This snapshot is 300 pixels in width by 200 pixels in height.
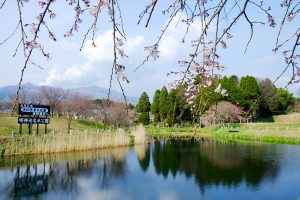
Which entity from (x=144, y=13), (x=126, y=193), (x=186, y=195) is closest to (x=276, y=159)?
(x=186, y=195)

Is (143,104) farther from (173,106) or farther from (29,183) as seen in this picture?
(173,106)

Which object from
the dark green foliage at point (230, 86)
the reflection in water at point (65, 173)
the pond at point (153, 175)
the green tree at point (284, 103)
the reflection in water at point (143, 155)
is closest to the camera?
the dark green foliage at point (230, 86)

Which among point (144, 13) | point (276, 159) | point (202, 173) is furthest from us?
point (276, 159)

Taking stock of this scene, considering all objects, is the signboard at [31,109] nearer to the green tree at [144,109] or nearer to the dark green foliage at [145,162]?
the dark green foliage at [145,162]

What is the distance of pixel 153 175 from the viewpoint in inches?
519

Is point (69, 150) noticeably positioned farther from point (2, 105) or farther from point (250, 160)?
point (2, 105)

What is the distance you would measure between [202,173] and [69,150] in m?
7.12

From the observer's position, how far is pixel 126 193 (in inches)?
420

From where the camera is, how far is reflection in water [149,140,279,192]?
40.4ft

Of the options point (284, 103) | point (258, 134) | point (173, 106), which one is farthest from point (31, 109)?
point (284, 103)

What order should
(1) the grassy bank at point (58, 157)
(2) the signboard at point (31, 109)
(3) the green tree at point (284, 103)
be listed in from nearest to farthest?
1. (1) the grassy bank at point (58, 157)
2. (2) the signboard at point (31, 109)
3. (3) the green tree at point (284, 103)

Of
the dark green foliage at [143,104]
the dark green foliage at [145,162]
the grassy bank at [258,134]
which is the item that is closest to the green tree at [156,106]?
the dark green foliage at [143,104]

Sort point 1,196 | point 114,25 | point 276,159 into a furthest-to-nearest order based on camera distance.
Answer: point 276,159, point 1,196, point 114,25

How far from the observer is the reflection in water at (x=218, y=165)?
40.4 feet
